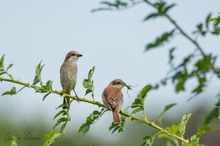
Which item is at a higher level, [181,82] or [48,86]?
[48,86]

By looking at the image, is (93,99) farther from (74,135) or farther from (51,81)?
(74,135)

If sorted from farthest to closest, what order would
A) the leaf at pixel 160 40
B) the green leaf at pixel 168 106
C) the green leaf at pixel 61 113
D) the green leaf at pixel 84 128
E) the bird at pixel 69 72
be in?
the bird at pixel 69 72
the green leaf at pixel 61 113
the green leaf at pixel 84 128
the green leaf at pixel 168 106
the leaf at pixel 160 40

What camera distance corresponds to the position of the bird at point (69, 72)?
8.93 m

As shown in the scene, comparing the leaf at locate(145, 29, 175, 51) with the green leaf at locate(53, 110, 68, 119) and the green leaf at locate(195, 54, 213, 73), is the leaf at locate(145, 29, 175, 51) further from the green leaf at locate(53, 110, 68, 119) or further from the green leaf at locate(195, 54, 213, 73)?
the green leaf at locate(53, 110, 68, 119)

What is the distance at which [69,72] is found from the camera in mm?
9508

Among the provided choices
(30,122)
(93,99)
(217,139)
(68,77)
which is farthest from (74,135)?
(93,99)

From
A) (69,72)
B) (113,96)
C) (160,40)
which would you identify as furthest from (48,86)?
(69,72)

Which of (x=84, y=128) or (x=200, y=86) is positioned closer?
(x=200, y=86)

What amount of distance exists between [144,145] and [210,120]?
1570 mm

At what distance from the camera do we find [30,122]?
177ft

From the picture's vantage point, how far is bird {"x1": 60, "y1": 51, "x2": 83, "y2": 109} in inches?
352

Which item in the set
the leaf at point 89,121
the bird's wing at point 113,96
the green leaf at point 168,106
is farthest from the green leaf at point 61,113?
the bird's wing at point 113,96

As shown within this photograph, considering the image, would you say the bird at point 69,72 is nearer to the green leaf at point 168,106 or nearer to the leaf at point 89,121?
the leaf at point 89,121

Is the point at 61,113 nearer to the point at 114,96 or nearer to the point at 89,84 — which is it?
the point at 89,84
